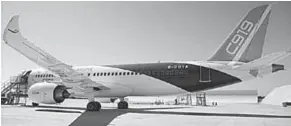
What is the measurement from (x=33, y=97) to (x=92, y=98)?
11.6 ft

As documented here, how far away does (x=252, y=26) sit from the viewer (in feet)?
46.8

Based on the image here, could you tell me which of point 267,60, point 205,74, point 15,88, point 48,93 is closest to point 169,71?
point 205,74

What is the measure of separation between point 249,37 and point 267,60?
2.77m

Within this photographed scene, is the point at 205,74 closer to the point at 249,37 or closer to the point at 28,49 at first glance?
the point at 249,37

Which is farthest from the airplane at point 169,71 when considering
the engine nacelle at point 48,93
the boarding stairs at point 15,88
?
the boarding stairs at point 15,88

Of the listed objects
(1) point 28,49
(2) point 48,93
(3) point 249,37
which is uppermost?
(3) point 249,37

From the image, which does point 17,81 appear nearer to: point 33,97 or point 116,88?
point 33,97

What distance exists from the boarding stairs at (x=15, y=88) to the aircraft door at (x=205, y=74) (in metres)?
14.7

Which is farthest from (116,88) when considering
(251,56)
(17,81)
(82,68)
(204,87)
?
(17,81)

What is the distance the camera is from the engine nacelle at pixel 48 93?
50.2 ft

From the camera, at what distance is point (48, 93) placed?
15.3 metres

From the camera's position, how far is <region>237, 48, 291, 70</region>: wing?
10.3 meters

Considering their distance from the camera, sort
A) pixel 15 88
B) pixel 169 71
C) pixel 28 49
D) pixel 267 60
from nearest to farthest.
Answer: pixel 267 60
pixel 28 49
pixel 169 71
pixel 15 88

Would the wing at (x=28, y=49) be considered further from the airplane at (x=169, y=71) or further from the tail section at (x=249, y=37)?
the tail section at (x=249, y=37)
